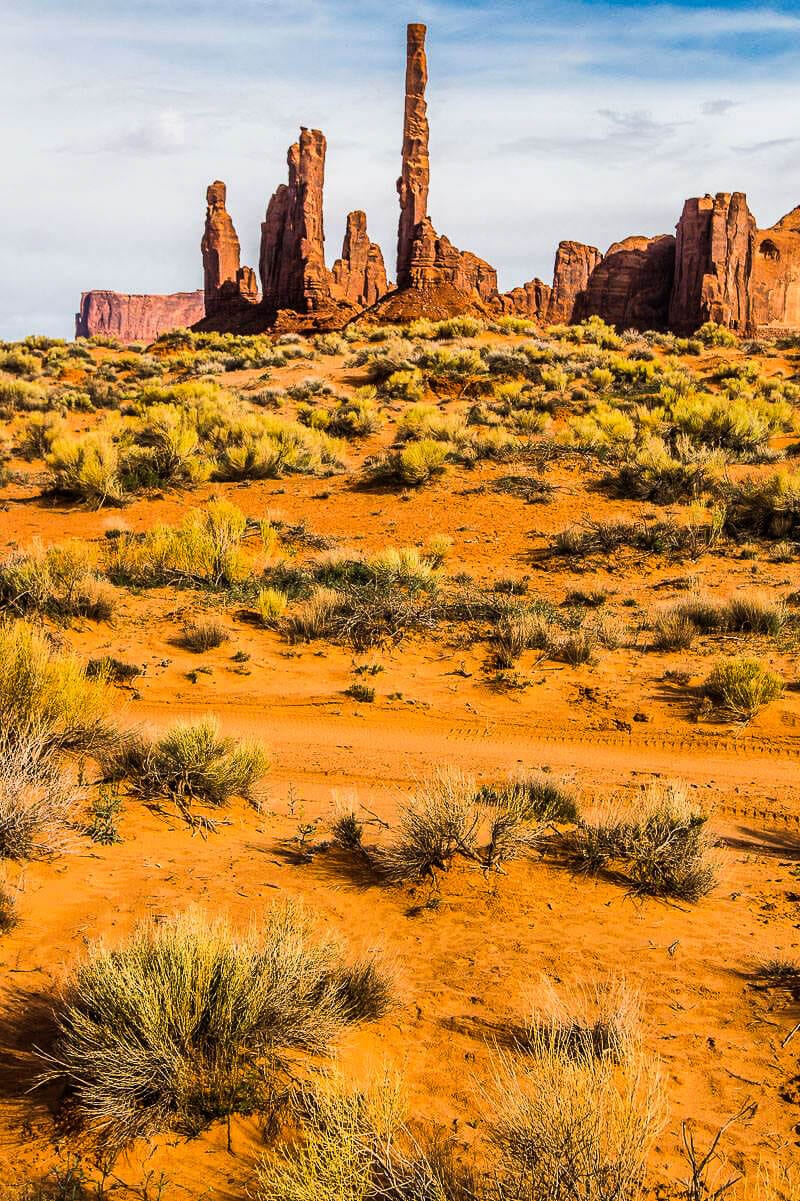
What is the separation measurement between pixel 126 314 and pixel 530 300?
10467 centimetres

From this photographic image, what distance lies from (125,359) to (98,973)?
131 ft


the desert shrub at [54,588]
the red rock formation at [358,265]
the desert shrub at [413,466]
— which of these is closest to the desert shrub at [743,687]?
the desert shrub at [54,588]

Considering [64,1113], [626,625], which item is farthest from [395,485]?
[64,1113]

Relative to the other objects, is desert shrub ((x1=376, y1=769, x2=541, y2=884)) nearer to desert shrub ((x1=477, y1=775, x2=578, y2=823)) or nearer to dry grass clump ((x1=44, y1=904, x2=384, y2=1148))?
desert shrub ((x1=477, y1=775, x2=578, y2=823))

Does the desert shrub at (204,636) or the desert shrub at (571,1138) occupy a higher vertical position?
the desert shrub at (204,636)

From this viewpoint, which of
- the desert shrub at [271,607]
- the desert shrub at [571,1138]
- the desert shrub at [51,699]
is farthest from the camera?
Answer: the desert shrub at [271,607]

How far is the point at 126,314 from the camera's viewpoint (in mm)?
154875

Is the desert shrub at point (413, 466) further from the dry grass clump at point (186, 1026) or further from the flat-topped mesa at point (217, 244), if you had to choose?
the flat-topped mesa at point (217, 244)

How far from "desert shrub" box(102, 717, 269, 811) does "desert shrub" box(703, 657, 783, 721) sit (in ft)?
16.9

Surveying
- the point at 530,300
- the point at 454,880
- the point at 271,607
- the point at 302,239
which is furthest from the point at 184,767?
the point at 530,300

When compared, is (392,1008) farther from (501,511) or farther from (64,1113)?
(501,511)

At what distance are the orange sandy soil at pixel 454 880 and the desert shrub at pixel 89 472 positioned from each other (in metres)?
5.36

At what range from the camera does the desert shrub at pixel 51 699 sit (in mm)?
5551

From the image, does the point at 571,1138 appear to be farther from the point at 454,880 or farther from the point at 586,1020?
the point at 454,880
